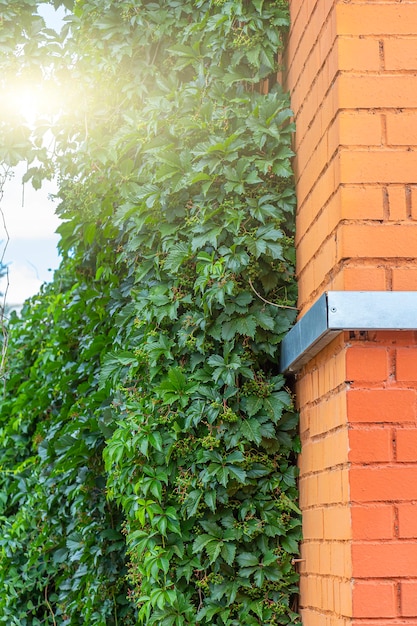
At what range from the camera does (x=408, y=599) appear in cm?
201

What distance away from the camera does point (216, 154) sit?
286 centimetres

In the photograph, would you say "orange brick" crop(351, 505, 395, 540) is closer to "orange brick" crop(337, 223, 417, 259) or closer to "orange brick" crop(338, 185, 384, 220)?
"orange brick" crop(337, 223, 417, 259)

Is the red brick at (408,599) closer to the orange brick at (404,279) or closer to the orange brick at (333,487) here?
the orange brick at (333,487)

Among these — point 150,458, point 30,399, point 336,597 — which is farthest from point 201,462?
point 30,399

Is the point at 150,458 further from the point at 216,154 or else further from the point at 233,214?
the point at 216,154

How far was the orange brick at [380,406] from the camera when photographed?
82.3 inches

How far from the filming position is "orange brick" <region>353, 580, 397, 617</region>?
200 cm

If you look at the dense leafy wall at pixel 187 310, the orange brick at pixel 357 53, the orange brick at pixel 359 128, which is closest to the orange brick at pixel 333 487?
the dense leafy wall at pixel 187 310

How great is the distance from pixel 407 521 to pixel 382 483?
0.11 metres

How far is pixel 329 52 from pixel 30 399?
11.4 ft

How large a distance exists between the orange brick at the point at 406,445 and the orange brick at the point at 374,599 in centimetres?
31

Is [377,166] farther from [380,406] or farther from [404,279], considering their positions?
[380,406]

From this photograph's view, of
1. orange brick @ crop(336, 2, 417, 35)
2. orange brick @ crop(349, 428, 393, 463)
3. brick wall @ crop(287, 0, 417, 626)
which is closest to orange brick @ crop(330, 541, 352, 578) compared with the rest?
brick wall @ crop(287, 0, 417, 626)

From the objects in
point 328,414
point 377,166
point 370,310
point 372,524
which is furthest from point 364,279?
point 372,524
